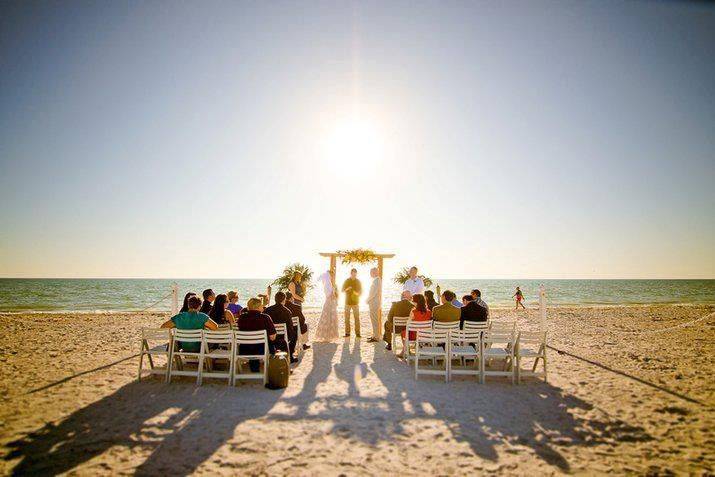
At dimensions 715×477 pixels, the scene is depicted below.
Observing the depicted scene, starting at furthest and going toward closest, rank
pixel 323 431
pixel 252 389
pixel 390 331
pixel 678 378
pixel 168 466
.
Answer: pixel 390 331 → pixel 678 378 → pixel 252 389 → pixel 323 431 → pixel 168 466

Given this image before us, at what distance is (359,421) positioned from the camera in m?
4.89

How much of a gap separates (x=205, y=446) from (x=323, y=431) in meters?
1.35

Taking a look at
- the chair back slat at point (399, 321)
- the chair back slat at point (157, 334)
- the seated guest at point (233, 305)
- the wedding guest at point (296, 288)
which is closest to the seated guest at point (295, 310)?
the wedding guest at point (296, 288)

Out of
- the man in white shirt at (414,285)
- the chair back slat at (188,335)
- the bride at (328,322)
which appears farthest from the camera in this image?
the man in white shirt at (414,285)

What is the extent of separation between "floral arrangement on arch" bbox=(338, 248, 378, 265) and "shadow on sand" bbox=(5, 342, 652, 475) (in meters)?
6.48

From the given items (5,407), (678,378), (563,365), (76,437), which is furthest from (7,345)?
(678,378)

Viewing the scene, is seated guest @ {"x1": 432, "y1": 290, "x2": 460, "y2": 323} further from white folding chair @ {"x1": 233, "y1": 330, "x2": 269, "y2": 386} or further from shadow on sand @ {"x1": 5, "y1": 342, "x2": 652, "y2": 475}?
white folding chair @ {"x1": 233, "y1": 330, "x2": 269, "y2": 386}

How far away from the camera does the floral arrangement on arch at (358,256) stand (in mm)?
13133

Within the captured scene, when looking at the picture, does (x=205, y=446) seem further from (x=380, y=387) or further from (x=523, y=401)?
(x=523, y=401)

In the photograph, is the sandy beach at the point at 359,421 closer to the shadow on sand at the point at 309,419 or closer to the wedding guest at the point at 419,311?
the shadow on sand at the point at 309,419

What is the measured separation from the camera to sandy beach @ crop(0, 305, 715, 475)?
3.81 meters

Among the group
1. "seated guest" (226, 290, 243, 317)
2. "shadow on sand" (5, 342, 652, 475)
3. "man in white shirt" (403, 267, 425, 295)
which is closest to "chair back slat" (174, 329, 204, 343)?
"shadow on sand" (5, 342, 652, 475)

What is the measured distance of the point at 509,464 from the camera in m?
3.81

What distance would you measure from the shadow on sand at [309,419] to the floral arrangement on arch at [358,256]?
6.48 meters
